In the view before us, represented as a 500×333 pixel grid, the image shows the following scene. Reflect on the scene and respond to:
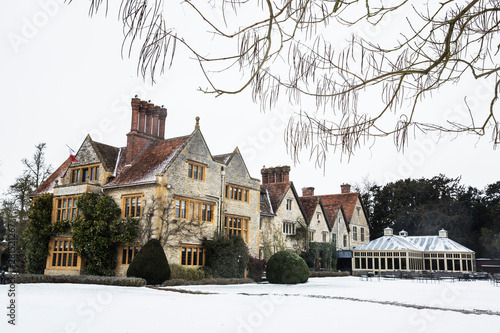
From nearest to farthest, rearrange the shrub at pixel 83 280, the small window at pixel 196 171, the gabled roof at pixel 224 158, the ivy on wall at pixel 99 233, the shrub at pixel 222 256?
the shrub at pixel 83 280
the ivy on wall at pixel 99 233
the shrub at pixel 222 256
the small window at pixel 196 171
the gabled roof at pixel 224 158

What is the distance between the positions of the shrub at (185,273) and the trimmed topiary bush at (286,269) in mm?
3898

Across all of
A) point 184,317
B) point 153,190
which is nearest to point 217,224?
point 153,190

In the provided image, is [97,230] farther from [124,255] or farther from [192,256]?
[192,256]

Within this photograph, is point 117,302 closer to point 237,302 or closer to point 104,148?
point 237,302

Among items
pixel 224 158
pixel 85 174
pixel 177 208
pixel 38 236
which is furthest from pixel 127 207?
pixel 224 158

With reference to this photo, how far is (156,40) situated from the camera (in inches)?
116

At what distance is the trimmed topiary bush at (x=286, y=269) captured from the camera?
23.9 m

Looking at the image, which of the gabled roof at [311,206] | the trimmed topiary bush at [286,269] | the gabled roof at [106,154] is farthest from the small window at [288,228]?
the gabled roof at [106,154]

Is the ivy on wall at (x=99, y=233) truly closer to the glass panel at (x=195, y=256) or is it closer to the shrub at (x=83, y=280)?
the glass panel at (x=195, y=256)

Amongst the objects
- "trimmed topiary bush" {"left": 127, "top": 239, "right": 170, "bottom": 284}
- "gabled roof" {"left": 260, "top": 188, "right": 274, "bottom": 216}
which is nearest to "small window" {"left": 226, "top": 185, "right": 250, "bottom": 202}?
"gabled roof" {"left": 260, "top": 188, "right": 274, "bottom": 216}

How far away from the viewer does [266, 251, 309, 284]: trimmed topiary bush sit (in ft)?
78.3

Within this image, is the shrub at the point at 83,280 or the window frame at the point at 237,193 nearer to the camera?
the shrub at the point at 83,280

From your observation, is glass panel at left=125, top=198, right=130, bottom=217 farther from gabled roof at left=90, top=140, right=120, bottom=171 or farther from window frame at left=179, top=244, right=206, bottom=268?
window frame at left=179, top=244, right=206, bottom=268

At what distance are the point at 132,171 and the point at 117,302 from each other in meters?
13.4
